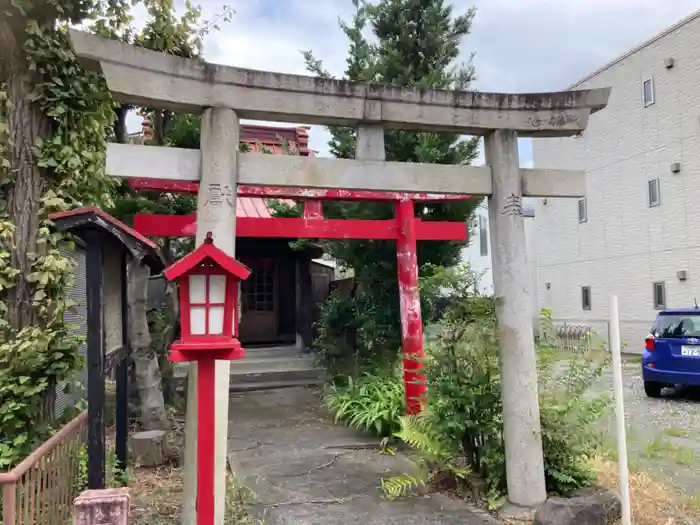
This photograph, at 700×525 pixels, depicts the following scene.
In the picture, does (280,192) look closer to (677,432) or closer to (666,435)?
(666,435)

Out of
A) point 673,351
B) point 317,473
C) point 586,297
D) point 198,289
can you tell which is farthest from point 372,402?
point 586,297

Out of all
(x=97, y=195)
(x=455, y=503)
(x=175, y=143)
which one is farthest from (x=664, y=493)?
(x=175, y=143)

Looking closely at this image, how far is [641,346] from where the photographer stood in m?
17.2

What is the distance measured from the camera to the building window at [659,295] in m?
16.2

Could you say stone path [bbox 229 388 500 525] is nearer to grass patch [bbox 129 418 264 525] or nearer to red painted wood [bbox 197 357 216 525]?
grass patch [bbox 129 418 264 525]

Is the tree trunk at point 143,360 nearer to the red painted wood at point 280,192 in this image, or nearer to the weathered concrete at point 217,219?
the red painted wood at point 280,192

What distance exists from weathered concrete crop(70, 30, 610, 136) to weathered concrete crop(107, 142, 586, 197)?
335mm

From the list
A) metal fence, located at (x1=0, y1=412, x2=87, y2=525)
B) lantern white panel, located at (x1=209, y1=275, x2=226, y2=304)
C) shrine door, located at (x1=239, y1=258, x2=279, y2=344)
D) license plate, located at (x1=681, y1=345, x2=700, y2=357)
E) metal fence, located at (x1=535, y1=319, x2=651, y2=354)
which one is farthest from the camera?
metal fence, located at (x1=535, y1=319, x2=651, y2=354)

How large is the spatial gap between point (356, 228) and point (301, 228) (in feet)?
2.79

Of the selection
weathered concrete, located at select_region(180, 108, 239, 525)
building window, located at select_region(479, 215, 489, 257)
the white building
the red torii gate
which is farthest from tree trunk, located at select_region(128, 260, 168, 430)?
building window, located at select_region(479, 215, 489, 257)

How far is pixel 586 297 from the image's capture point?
63.0 feet

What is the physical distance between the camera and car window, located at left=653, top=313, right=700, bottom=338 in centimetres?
974

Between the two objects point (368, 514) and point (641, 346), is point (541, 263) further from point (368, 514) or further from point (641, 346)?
point (368, 514)

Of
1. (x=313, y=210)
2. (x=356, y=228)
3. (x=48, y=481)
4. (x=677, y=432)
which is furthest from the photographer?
(x=356, y=228)
